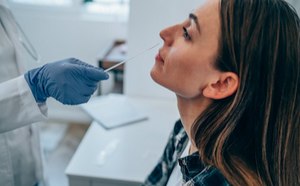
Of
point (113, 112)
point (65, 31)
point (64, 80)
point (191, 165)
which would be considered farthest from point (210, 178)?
point (65, 31)

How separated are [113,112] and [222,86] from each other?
77 cm

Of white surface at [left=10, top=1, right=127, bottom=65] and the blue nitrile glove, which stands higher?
the blue nitrile glove

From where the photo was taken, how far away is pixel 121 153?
126 cm

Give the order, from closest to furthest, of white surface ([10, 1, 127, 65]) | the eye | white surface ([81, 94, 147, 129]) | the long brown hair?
the long brown hair, the eye, white surface ([81, 94, 147, 129]), white surface ([10, 1, 127, 65])

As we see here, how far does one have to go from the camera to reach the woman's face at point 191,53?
2.65 feet

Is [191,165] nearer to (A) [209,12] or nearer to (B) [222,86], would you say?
(B) [222,86]

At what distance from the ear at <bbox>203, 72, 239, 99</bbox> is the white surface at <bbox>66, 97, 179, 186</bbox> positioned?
1.56 feet

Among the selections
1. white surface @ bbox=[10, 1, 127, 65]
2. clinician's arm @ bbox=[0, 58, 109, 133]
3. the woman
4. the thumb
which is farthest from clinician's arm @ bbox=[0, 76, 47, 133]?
white surface @ bbox=[10, 1, 127, 65]

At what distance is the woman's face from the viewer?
0.81 meters

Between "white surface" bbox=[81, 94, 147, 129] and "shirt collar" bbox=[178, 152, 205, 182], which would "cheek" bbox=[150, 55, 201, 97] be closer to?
"shirt collar" bbox=[178, 152, 205, 182]

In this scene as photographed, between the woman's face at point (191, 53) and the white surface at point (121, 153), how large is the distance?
425 millimetres

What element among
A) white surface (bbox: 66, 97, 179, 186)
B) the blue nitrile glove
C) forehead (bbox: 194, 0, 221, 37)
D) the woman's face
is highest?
forehead (bbox: 194, 0, 221, 37)

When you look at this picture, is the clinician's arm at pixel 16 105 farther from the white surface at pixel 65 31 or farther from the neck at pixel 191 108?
the white surface at pixel 65 31

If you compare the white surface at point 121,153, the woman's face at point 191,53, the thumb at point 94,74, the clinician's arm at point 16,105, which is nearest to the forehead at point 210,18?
the woman's face at point 191,53
